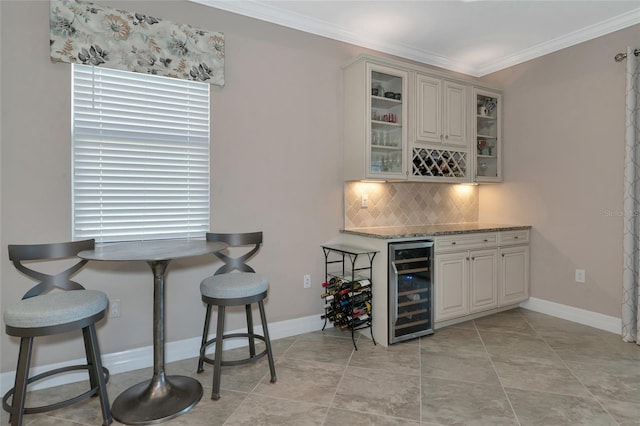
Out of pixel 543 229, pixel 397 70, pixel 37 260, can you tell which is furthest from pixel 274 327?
pixel 543 229

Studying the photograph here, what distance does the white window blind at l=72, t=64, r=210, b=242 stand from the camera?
2406 mm

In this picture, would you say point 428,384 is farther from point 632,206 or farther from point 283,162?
point 632,206

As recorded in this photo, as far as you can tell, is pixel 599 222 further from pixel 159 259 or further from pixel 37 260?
pixel 37 260

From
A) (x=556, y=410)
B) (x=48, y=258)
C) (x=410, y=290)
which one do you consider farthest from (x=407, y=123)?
(x=48, y=258)

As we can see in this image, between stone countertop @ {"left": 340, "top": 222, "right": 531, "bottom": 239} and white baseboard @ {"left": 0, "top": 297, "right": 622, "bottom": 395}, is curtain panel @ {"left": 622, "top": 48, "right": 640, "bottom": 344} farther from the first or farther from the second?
stone countertop @ {"left": 340, "top": 222, "right": 531, "bottom": 239}

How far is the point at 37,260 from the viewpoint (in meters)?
2.27

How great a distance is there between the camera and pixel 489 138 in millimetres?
4133

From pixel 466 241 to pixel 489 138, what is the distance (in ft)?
4.77

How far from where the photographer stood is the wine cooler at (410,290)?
115 inches

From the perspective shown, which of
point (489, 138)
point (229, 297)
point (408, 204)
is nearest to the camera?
point (229, 297)

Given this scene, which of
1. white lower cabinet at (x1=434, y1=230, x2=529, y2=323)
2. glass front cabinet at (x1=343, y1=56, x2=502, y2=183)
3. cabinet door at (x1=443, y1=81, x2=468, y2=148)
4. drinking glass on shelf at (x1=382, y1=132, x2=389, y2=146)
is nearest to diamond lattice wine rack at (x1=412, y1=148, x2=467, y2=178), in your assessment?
glass front cabinet at (x1=343, y1=56, x2=502, y2=183)

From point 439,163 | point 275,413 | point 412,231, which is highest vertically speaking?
point 439,163

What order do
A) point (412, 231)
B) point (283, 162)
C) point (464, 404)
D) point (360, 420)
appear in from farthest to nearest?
point (412, 231)
point (283, 162)
point (464, 404)
point (360, 420)

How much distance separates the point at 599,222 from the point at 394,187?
1.89m
